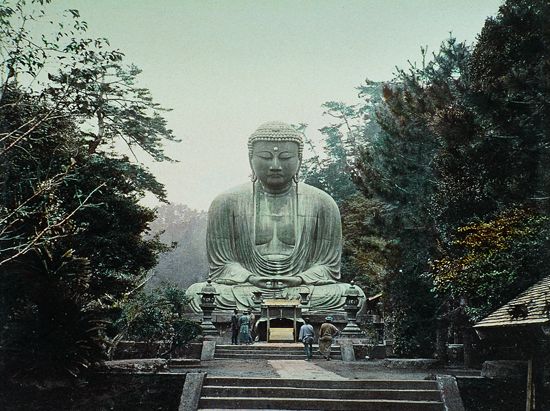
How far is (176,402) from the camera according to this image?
839 centimetres

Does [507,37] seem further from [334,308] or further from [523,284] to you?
[334,308]

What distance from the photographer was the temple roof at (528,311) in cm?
677

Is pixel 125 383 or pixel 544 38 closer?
pixel 125 383

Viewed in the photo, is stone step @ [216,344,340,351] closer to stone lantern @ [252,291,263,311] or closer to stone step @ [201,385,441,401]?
stone lantern @ [252,291,263,311]

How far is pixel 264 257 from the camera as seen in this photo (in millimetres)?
19406

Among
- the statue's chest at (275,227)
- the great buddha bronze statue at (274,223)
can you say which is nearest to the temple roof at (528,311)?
the great buddha bronze statue at (274,223)

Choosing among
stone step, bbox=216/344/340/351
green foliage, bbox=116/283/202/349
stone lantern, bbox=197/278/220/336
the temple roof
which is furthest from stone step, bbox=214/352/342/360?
the temple roof

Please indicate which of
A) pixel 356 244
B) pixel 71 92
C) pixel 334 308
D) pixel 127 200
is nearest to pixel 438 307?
pixel 334 308

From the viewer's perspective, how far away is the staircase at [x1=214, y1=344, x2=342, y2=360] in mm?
13383

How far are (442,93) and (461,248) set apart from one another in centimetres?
457

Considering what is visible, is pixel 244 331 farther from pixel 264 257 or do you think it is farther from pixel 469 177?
pixel 469 177

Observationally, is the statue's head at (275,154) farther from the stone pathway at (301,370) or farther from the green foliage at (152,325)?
the stone pathway at (301,370)

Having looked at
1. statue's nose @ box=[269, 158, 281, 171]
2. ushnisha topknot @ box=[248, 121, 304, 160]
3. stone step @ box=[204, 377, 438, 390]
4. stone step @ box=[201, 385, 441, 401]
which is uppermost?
ushnisha topknot @ box=[248, 121, 304, 160]

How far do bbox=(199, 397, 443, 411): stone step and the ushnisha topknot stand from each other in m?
12.3
